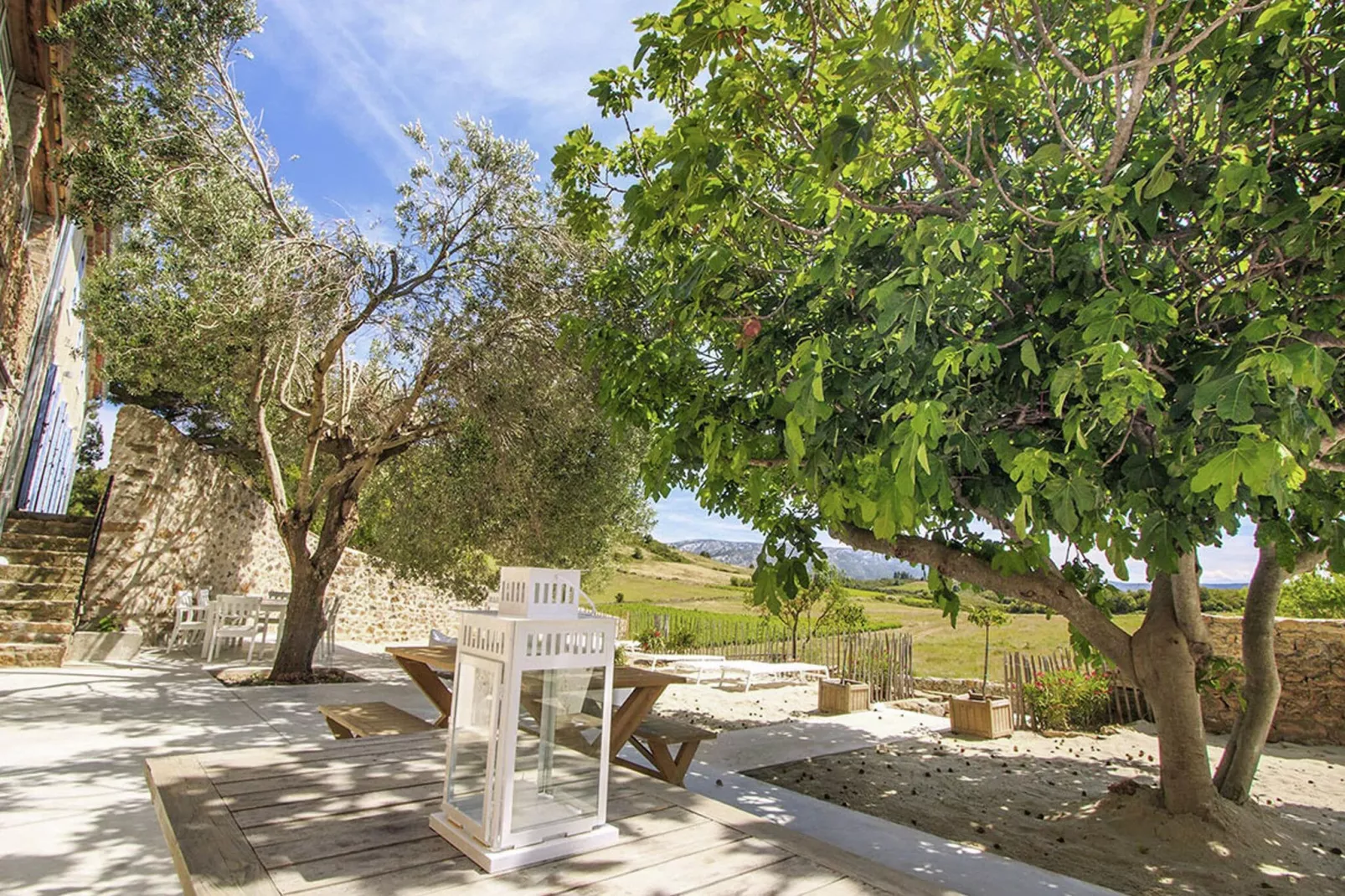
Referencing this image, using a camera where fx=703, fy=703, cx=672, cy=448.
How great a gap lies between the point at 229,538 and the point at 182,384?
4.89 m

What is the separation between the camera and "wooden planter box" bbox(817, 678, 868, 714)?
941 centimetres

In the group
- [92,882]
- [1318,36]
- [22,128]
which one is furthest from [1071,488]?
[22,128]

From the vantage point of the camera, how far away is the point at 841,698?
9414mm

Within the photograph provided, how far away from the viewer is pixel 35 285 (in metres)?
8.73

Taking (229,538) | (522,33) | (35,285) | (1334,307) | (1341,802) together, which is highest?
(522,33)

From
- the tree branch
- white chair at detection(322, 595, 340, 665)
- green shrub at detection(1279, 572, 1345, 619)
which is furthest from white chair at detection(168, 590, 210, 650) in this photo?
green shrub at detection(1279, 572, 1345, 619)

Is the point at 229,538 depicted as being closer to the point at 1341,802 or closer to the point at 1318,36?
the point at 1318,36

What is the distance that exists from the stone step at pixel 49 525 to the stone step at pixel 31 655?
2.60 meters

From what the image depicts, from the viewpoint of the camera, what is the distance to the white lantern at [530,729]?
7.36 feet

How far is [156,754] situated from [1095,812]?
22.4 feet

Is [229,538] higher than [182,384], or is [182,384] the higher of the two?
[182,384]

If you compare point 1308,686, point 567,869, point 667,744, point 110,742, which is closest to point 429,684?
point 667,744

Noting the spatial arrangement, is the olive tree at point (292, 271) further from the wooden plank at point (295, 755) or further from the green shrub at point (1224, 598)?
the green shrub at point (1224, 598)

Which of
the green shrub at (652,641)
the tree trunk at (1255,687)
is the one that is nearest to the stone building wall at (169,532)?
the green shrub at (652,641)
